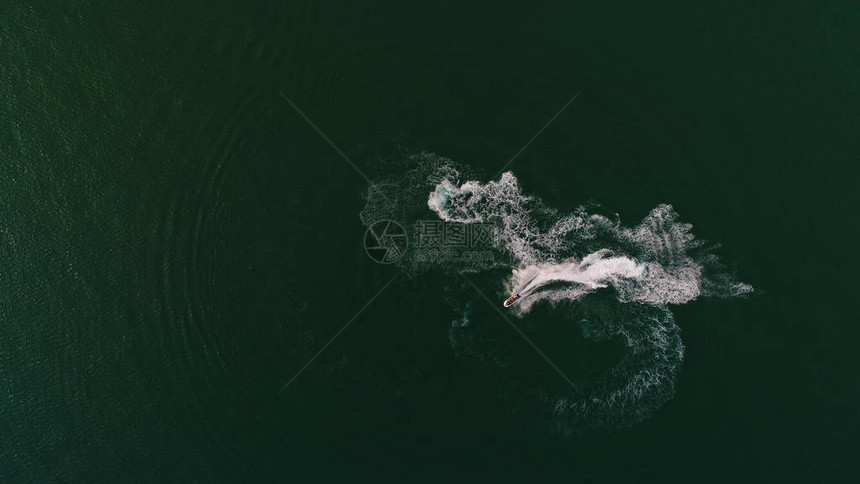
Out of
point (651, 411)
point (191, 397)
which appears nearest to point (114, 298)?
point (191, 397)

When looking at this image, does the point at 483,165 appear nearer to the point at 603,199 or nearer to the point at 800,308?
the point at 603,199

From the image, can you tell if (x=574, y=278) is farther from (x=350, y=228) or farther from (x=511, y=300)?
(x=350, y=228)

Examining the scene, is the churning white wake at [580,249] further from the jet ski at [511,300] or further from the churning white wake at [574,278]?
the jet ski at [511,300]

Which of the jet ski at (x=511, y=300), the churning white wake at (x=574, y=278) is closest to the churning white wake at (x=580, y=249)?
the churning white wake at (x=574, y=278)

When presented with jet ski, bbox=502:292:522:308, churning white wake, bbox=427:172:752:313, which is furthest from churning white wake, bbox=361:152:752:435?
jet ski, bbox=502:292:522:308

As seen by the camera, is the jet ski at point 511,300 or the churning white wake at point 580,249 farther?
the churning white wake at point 580,249

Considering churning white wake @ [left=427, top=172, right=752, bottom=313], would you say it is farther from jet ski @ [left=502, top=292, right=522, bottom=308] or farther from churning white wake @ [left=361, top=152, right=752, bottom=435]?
jet ski @ [left=502, top=292, right=522, bottom=308]

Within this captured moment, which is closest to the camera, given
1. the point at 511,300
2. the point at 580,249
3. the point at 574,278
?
the point at 511,300

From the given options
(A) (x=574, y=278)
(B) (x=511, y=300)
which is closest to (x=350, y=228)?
(B) (x=511, y=300)

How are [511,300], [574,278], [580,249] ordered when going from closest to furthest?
[511,300], [574,278], [580,249]
